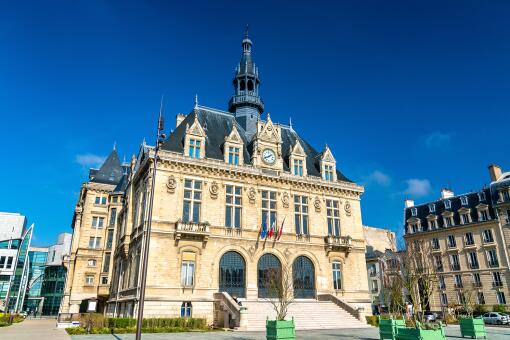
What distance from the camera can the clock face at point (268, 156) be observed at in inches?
1449

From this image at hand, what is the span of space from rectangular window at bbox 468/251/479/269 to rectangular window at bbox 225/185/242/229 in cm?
3534

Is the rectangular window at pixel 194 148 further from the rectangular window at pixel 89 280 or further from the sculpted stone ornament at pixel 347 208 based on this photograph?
the rectangular window at pixel 89 280

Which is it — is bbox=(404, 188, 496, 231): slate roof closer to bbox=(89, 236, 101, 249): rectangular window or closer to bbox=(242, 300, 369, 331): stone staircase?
bbox=(242, 300, 369, 331): stone staircase

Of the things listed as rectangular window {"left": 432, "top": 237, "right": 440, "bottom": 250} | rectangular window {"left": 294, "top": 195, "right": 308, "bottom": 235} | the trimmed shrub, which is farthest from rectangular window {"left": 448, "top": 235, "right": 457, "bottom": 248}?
rectangular window {"left": 294, "top": 195, "right": 308, "bottom": 235}

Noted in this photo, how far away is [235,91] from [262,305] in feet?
83.6

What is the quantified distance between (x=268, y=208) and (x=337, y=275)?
9582mm

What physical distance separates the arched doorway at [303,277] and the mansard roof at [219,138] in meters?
9.27

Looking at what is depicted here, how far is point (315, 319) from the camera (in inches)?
1118

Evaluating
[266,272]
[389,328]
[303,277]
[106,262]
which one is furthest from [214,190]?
[106,262]

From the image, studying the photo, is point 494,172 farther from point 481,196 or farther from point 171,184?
point 171,184

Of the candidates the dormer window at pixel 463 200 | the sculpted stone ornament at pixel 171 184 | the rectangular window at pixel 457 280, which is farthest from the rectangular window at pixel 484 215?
the sculpted stone ornament at pixel 171 184

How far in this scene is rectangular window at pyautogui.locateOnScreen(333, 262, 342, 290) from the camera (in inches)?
1420

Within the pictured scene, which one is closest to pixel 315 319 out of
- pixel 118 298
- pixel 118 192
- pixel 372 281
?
pixel 118 298

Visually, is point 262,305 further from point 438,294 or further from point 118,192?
point 438,294
